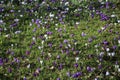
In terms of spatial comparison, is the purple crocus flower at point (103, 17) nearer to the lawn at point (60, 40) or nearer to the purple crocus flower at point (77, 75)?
the lawn at point (60, 40)

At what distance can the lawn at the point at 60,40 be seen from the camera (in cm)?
895

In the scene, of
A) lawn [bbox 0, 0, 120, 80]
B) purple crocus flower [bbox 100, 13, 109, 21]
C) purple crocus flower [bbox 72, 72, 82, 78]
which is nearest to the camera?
purple crocus flower [bbox 72, 72, 82, 78]

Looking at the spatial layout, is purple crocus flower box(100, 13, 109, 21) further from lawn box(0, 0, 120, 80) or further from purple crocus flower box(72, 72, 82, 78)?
purple crocus flower box(72, 72, 82, 78)

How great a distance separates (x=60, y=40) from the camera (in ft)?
34.5

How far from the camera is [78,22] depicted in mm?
11656

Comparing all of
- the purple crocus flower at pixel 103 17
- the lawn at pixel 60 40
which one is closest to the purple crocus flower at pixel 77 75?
the lawn at pixel 60 40

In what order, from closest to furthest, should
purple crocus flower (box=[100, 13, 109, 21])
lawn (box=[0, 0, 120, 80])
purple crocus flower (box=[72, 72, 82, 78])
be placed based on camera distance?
purple crocus flower (box=[72, 72, 82, 78]), lawn (box=[0, 0, 120, 80]), purple crocus flower (box=[100, 13, 109, 21])

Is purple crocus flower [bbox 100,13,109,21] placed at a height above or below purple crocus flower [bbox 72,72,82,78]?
above

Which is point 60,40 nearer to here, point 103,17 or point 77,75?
point 77,75

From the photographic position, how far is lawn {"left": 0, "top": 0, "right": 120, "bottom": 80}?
895 centimetres

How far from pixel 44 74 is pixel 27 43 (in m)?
1.91

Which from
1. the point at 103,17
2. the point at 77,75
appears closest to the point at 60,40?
the point at 77,75

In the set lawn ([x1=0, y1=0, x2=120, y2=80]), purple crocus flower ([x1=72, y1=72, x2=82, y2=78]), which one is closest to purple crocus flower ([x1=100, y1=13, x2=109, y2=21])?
lawn ([x1=0, y1=0, x2=120, y2=80])

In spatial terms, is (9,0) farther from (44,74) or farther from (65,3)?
(44,74)
